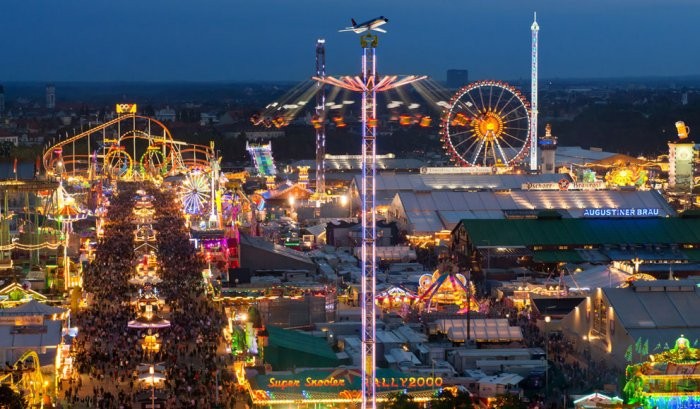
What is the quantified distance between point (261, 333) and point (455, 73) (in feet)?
469

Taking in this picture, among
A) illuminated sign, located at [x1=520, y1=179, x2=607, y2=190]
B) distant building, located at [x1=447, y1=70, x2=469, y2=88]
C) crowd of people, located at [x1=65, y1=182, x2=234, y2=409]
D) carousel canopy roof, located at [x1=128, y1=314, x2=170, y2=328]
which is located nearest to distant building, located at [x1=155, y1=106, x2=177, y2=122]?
distant building, located at [x1=447, y1=70, x2=469, y2=88]

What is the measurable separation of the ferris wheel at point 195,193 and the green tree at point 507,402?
3312cm

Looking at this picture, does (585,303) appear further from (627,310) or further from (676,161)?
(676,161)

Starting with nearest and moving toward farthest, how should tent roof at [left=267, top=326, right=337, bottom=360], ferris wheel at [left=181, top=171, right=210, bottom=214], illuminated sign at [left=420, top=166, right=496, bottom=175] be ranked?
tent roof at [left=267, top=326, right=337, bottom=360]
ferris wheel at [left=181, top=171, right=210, bottom=214]
illuminated sign at [left=420, top=166, right=496, bottom=175]

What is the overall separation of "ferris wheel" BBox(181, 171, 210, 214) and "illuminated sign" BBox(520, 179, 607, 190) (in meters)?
12.7

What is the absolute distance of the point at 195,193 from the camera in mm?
58562

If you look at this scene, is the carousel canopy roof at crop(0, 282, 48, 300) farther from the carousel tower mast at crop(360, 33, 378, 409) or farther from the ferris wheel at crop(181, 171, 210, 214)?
the ferris wheel at crop(181, 171, 210, 214)

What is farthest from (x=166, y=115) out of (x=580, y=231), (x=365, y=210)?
(x=365, y=210)

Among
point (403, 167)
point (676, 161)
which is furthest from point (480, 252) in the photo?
point (403, 167)

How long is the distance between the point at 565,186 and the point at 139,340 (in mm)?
27491

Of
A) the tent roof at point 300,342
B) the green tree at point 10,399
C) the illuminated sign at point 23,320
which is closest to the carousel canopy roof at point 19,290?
the illuminated sign at point 23,320

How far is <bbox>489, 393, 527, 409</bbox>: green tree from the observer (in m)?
24.5

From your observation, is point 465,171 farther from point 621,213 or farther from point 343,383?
point 343,383

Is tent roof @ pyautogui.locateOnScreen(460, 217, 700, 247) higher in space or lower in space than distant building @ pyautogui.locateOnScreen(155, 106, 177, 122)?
lower
